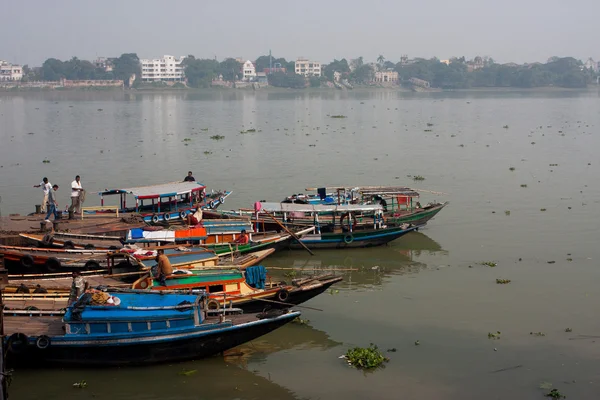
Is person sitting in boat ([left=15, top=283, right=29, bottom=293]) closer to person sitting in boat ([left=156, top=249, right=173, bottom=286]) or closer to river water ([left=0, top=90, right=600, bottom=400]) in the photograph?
river water ([left=0, top=90, right=600, bottom=400])

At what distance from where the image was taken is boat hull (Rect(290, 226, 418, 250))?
991 inches

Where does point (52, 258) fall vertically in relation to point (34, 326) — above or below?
above

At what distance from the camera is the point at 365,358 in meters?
16.0

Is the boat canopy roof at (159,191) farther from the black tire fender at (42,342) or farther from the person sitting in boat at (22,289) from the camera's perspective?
the black tire fender at (42,342)

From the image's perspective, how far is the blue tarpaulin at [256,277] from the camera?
1766 centimetres

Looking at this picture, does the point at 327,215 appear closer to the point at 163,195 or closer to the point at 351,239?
the point at 351,239

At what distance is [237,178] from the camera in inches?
1548

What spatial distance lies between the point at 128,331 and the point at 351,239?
1161cm

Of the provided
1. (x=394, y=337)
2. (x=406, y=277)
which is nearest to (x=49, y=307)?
(x=394, y=337)

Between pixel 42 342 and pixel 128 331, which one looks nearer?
pixel 42 342

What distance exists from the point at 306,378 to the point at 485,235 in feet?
44.8

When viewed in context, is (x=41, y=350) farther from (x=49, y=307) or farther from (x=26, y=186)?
(x=26, y=186)

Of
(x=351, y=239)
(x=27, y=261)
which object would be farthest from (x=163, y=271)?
(x=351, y=239)

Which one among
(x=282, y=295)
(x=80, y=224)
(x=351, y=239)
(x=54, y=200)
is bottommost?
(x=351, y=239)
